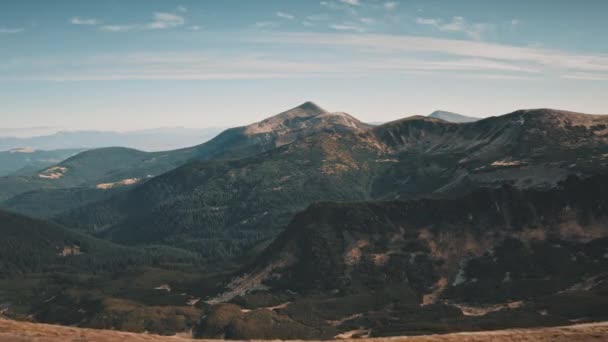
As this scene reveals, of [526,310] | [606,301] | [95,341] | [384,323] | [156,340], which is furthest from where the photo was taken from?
[384,323]

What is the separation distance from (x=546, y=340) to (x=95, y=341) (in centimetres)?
7465

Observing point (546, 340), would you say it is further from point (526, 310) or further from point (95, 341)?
point (526, 310)

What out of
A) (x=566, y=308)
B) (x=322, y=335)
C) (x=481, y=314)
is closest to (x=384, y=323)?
(x=322, y=335)

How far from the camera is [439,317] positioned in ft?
650

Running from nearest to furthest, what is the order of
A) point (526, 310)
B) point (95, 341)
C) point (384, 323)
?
1. point (95, 341)
2. point (526, 310)
3. point (384, 323)

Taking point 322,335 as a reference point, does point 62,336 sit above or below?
above

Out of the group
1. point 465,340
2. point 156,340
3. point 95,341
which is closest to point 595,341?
point 465,340

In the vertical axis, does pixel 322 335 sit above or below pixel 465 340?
below

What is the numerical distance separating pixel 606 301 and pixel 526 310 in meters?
27.9

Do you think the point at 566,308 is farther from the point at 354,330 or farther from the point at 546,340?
the point at 546,340

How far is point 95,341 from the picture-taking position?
8269 centimetres

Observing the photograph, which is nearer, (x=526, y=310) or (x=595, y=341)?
(x=595, y=341)

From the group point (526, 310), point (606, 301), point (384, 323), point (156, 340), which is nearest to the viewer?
point (156, 340)

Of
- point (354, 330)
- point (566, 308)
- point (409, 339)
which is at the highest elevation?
point (409, 339)
